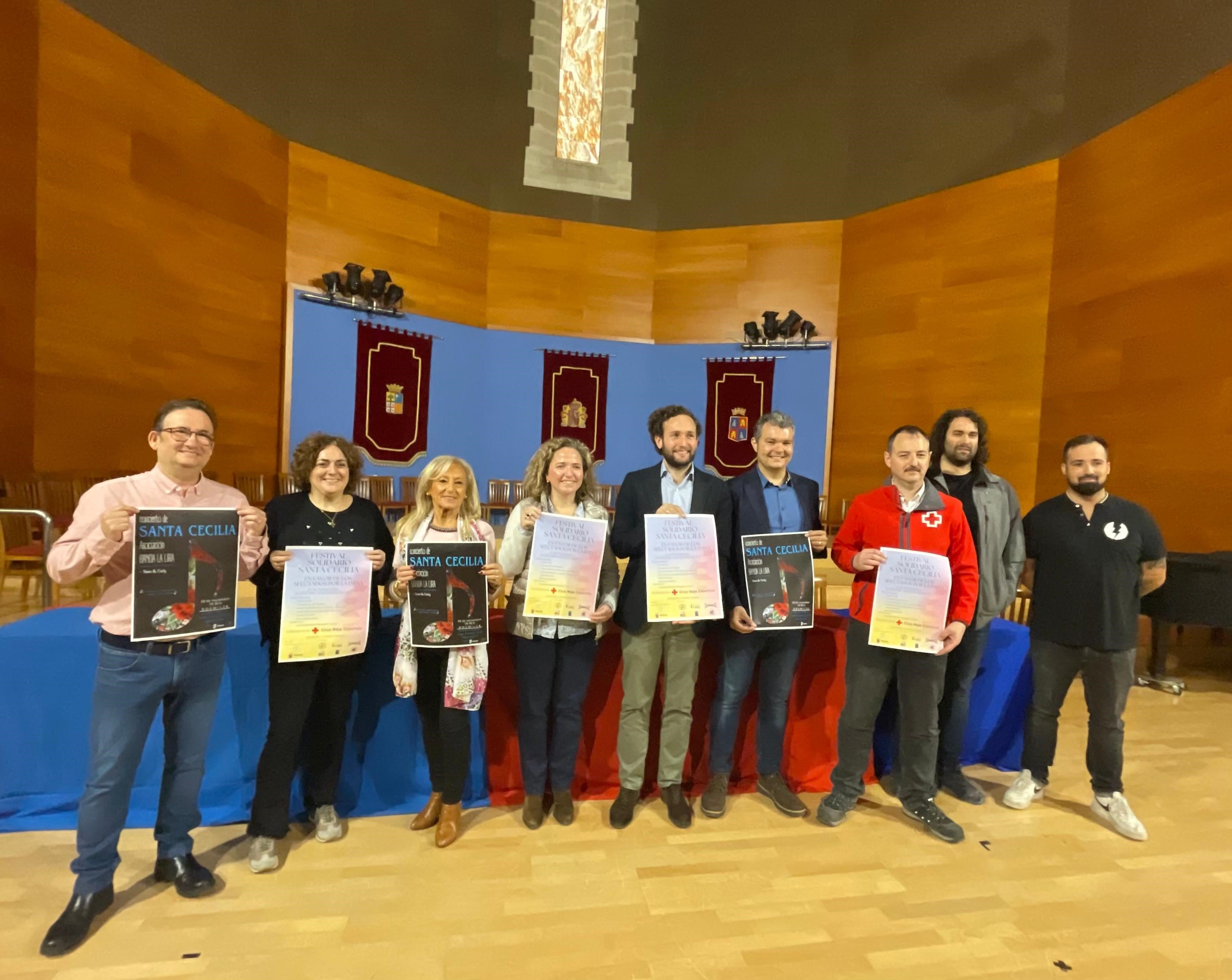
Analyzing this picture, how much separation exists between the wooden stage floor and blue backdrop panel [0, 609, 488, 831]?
9cm

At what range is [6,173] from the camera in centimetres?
511

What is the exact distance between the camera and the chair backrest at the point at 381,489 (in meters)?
7.74

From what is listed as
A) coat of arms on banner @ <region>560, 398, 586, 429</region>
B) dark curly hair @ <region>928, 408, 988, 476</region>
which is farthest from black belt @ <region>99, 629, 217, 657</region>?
coat of arms on banner @ <region>560, 398, 586, 429</region>

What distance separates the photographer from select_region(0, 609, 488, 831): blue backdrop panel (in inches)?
85.7

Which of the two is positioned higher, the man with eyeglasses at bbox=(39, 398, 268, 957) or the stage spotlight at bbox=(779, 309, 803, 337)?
the stage spotlight at bbox=(779, 309, 803, 337)

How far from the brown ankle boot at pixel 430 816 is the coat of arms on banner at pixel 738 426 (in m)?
7.09

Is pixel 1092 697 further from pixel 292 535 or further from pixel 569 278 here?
pixel 569 278

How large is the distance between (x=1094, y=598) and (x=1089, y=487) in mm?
403

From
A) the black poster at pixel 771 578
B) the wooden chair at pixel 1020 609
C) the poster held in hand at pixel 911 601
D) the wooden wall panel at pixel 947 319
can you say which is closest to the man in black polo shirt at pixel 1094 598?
the poster held in hand at pixel 911 601

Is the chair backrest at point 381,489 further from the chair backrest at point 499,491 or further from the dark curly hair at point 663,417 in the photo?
the dark curly hair at point 663,417

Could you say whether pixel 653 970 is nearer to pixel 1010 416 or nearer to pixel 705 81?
pixel 1010 416

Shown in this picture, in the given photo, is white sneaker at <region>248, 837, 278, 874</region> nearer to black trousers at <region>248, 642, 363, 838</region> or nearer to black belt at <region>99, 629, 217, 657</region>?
black trousers at <region>248, 642, 363, 838</region>

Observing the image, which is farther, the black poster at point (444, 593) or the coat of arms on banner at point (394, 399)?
the coat of arms on banner at point (394, 399)

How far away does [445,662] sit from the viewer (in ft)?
7.04
